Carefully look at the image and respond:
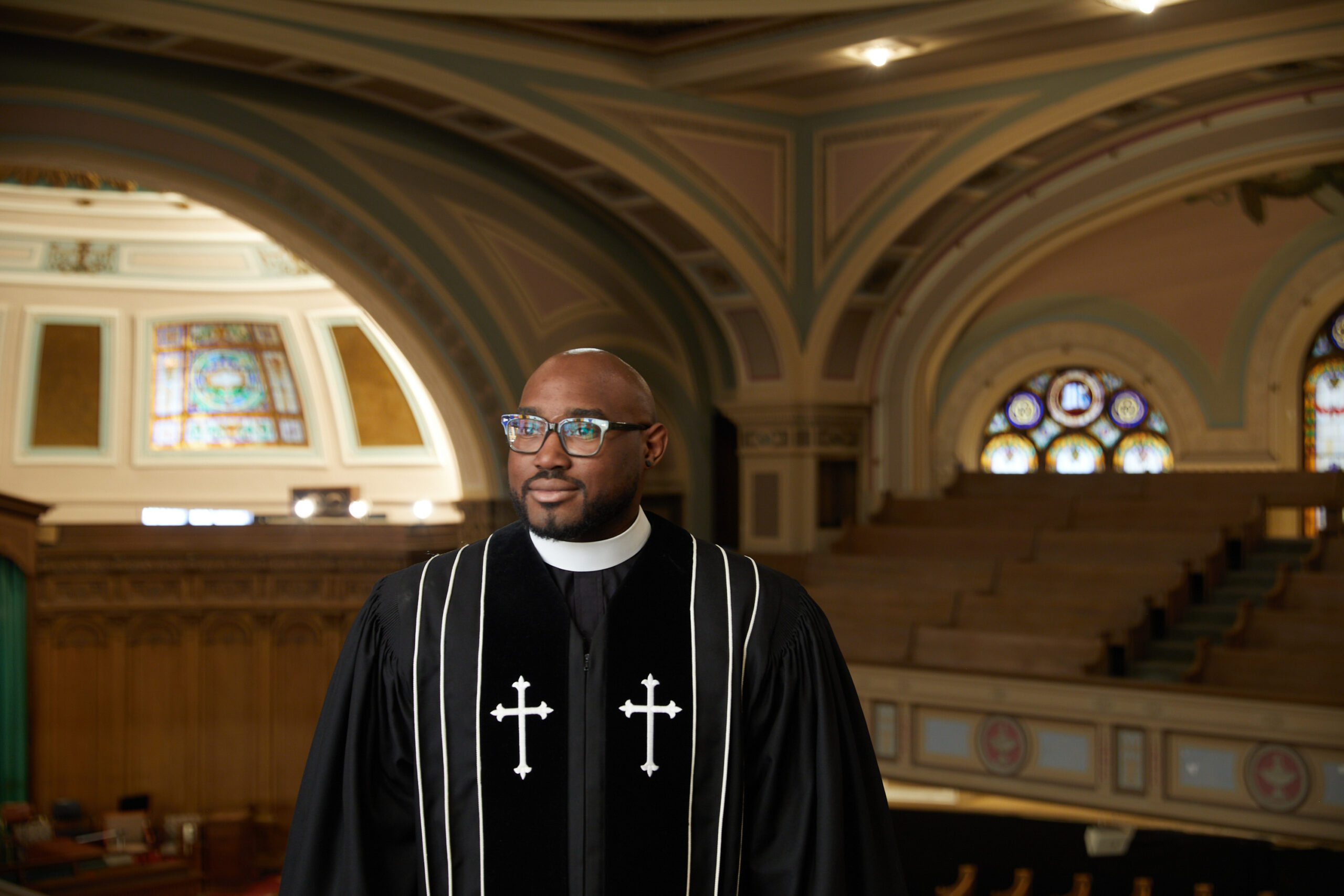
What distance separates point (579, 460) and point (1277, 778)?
5.72m

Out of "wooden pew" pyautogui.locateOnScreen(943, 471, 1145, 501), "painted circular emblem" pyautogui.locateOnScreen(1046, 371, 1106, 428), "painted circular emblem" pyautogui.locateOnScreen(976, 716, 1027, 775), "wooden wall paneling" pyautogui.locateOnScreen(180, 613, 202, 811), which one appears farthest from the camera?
"painted circular emblem" pyautogui.locateOnScreen(1046, 371, 1106, 428)

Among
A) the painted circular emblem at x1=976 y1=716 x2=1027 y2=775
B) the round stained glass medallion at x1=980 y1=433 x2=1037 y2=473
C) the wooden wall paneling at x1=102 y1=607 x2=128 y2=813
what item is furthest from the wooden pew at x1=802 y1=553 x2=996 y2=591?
the wooden wall paneling at x1=102 y1=607 x2=128 y2=813

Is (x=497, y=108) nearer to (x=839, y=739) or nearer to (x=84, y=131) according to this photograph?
(x=84, y=131)

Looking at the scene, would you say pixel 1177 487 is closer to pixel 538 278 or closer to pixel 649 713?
pixel 538 278

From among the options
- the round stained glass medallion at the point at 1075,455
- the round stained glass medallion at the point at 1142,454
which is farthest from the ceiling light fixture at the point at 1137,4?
the round stained glass medallion at the point at 1075,455

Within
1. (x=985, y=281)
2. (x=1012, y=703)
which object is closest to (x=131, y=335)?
(x=985, y=281)

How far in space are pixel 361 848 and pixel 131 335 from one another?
11725 mm

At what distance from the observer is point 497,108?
27.3 feet

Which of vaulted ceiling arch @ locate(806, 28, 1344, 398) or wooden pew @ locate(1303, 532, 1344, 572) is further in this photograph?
vaulted ceiling arch @ locate(806, 28, 1344, 398)

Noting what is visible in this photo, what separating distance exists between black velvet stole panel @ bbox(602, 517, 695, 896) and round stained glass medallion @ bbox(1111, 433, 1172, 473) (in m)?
10.8

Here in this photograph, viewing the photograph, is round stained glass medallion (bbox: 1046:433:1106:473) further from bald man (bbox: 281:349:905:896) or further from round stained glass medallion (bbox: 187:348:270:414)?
bald man (bbox: 281:349:905:896)

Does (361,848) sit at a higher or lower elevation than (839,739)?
lower

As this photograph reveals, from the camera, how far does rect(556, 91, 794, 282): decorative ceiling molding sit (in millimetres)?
9016

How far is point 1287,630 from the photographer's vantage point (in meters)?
7.02
